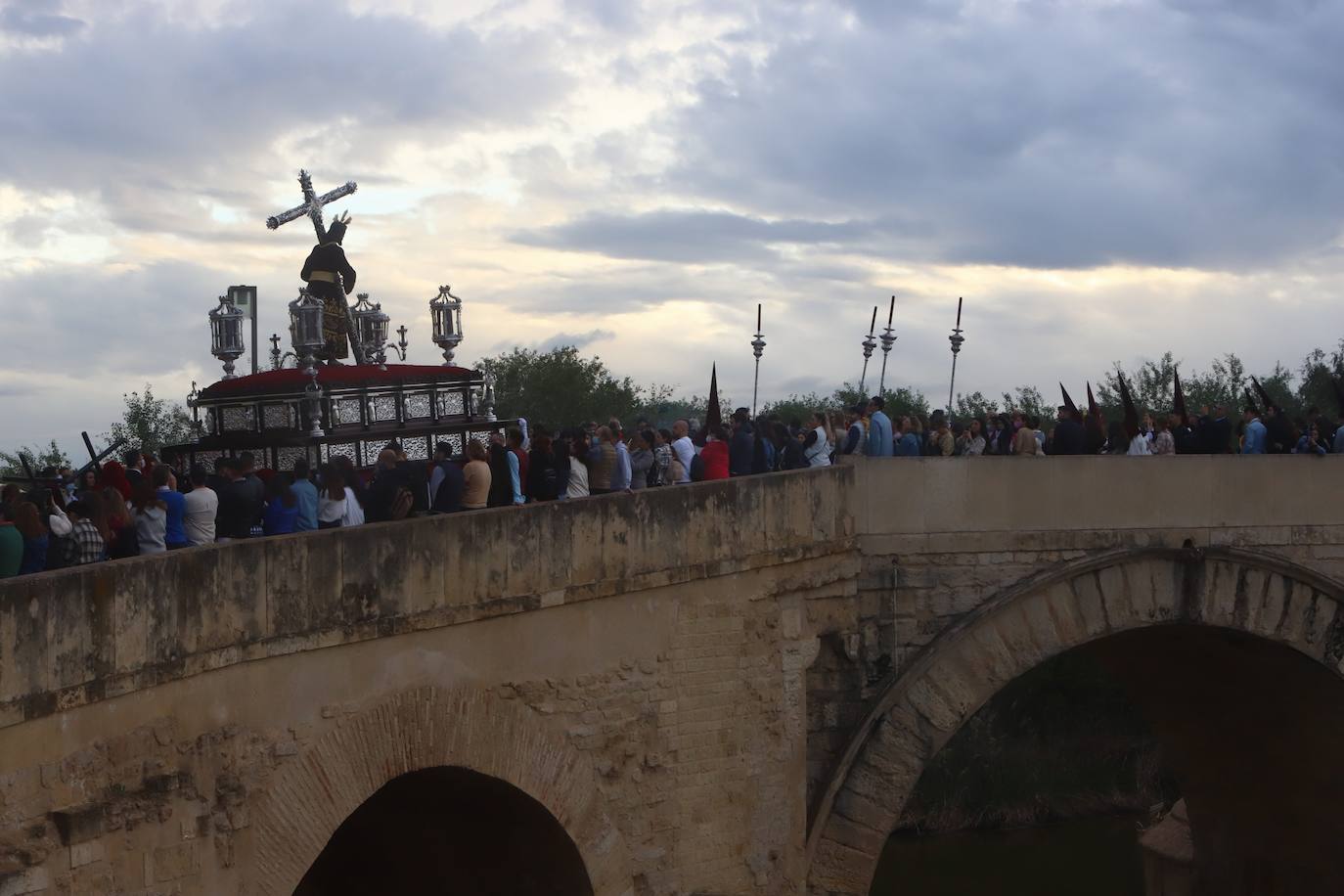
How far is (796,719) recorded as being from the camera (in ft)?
30.6

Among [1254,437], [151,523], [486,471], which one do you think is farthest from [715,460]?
[1254,437]

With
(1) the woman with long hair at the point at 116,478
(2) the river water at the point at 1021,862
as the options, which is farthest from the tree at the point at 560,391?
(1) the woman with long hair at the point at 116,478

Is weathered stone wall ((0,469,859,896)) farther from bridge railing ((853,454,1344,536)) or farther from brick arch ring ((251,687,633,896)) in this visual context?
bridge railing ((853,454,1344,536))

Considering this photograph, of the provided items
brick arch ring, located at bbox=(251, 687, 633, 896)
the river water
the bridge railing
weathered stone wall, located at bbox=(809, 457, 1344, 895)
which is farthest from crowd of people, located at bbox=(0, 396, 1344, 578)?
the river water

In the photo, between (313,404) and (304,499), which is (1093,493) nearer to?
(313,404)

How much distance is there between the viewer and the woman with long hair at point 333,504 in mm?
8062

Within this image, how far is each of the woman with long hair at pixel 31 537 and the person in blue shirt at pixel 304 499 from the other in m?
1.29

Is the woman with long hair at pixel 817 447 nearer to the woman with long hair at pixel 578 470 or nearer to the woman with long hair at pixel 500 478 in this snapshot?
the woman with long hair at pixel 578 470

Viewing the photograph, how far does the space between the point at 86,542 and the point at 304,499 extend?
1309mm

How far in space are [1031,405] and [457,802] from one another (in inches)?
946

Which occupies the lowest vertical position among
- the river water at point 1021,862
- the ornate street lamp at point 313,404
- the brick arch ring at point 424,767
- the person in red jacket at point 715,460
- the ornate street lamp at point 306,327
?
the river water at point 1021,862

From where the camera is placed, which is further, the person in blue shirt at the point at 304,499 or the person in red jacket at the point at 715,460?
the person in red jacket at the point at 715,460

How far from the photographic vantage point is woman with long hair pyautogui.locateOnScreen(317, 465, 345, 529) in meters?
8.06

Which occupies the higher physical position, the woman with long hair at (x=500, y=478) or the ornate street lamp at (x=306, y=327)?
the ornate street lamp at (x=306, y=327)
